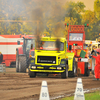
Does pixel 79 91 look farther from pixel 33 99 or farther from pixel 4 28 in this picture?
pixel 4 28

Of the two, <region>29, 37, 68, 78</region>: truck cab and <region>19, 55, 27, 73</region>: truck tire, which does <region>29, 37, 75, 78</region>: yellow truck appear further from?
<region>19, 55, 27, 73</region>: truck tire

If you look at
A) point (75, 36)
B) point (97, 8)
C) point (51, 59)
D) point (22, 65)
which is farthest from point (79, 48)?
point (97, 8)

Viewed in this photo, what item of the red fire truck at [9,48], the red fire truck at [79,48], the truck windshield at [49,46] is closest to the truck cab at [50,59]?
the truck windshield at [49,46]

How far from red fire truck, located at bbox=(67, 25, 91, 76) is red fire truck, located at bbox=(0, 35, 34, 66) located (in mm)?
5255

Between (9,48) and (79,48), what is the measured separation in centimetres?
776

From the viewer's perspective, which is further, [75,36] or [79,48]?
[75,36]

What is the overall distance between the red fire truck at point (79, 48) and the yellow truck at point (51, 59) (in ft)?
3.02

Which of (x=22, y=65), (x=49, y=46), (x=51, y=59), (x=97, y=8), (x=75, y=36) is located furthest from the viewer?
(x=97, y=8)

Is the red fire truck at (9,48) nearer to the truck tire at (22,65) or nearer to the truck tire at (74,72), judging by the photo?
the truck tire at (22,65)

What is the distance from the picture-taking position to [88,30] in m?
73.5

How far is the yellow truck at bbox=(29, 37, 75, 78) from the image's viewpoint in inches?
735

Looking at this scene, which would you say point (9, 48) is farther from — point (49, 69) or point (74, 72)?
point (49, 69)

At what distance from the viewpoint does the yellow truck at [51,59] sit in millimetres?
18672

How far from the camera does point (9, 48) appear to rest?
31.8 m
